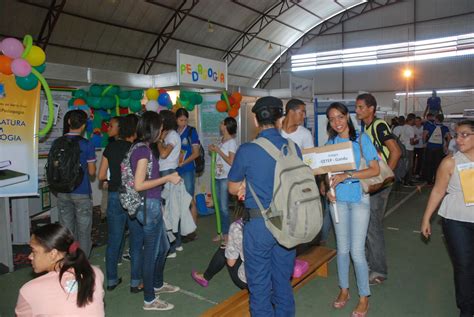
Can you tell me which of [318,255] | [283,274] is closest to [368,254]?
[318,255]

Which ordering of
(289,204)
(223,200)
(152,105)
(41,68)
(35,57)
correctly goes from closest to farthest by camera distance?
(289,204), (35,57), (41,68), (223,200), (152,105)

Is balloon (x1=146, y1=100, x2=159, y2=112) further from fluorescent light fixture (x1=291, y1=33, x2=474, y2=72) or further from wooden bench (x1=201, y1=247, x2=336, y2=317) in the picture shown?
fluorescent light fixture (x1=291, y1=33, x2=474, y2=72)

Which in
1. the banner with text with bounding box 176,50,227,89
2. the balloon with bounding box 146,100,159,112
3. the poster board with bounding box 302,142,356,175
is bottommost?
the poster board with bounding box 302,142,356,175

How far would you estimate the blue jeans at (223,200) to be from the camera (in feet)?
13.6

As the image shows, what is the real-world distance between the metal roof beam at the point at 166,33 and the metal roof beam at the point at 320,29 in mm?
6734

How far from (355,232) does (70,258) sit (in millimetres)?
1771

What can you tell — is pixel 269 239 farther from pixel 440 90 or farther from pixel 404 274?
pixel 440 90

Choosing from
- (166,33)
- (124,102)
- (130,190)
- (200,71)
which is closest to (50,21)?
(166,33)

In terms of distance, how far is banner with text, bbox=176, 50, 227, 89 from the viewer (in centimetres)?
442

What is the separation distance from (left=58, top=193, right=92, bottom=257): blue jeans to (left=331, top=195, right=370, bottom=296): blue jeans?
6.57 feet

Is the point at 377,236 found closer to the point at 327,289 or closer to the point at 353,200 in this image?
the point at 327,289

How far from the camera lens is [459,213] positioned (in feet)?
7.47

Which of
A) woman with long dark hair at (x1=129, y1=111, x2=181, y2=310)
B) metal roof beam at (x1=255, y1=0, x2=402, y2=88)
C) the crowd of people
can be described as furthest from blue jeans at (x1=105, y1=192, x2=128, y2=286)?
metal roof beam at (x1=255, y1=0, x2=402, y2=88)

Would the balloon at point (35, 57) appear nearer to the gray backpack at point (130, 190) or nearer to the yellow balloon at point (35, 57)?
the yellow balloon at point (35, 57)
